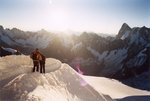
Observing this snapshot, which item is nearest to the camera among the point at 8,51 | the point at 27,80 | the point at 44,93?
the point at 44,93

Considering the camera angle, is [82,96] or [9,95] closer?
[9,95]

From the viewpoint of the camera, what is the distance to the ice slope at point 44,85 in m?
22.0

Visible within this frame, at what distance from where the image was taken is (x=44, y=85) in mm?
25031

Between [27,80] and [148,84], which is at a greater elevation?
[27,80]

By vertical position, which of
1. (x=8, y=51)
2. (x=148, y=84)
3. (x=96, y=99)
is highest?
(x=96, y=99)

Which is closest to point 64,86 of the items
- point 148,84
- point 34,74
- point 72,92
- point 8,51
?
point 72,92

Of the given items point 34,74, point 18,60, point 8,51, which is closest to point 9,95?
point 34,74

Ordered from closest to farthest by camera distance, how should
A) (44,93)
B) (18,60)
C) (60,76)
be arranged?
1. (44,93)
2. (60,76)
3. (18,60)

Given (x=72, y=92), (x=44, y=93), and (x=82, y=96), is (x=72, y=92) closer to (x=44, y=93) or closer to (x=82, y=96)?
(x=82, y=96)

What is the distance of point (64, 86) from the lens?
27.3m

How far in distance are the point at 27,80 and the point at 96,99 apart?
276 inches

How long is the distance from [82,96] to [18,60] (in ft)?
37.2

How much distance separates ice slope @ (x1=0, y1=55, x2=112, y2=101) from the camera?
22.0 metres

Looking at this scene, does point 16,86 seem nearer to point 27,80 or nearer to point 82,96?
point 27,80
